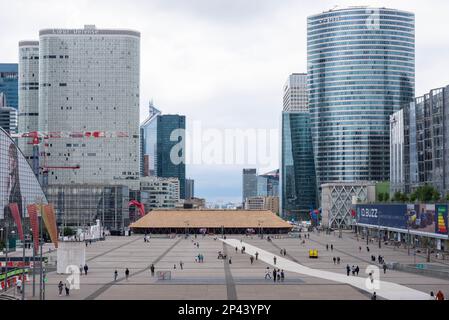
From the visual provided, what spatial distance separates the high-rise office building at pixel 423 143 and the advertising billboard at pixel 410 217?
13117 millimetres

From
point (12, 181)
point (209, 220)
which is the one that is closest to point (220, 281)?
point (12, 181)

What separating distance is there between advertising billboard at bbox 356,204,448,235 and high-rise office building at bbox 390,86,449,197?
516 inches

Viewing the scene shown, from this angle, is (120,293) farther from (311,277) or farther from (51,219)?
(311,277)

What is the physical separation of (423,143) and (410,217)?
4219 centimetres

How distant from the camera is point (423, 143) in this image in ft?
450

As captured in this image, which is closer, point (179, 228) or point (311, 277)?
point (311, 277)

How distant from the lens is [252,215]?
155375 millimetres

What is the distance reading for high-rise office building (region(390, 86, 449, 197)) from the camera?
12631 cm

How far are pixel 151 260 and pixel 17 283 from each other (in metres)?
30.1


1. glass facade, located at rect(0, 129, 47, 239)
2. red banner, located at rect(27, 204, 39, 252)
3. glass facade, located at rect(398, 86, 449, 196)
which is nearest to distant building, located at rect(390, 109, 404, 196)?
glass facade, located at rect(398, 86, 449, 196)

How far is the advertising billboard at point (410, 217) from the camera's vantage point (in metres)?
86.4

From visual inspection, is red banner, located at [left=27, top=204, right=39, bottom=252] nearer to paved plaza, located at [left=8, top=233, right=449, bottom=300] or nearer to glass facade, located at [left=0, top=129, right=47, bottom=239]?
paved plaza, located at [left=8, top=233, right=449, bottom=300]

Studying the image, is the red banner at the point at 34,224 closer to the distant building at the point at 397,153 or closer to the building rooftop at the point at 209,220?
the building rooftop at the point at 209,220
